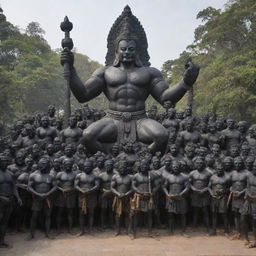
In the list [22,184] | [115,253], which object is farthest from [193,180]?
[22,184]

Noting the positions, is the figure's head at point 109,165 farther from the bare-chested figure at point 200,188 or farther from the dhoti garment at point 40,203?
the bare-chested figure at point 200,188

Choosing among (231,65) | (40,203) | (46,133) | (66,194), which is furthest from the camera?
(231,65)

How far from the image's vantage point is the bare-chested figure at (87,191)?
26.7 feet

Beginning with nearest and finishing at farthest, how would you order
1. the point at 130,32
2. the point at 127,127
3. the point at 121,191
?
the point at 121,191, the point at 127,127, the point at 130,32

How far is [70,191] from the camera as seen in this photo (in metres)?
8.20

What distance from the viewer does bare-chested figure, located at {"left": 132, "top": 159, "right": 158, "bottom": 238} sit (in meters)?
7.96

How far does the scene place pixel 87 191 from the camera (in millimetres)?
8117

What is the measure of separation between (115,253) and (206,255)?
1.62 m

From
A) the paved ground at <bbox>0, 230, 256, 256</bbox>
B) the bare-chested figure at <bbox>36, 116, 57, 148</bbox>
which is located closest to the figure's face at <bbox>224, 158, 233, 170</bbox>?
the paved ground at <bbox>0, 230, 256, 256</bbox>

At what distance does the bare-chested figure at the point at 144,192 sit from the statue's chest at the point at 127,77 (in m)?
2.97

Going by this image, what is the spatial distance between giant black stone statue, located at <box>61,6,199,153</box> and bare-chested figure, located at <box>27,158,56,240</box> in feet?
6.85

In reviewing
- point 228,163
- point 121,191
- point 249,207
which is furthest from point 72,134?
point 249,207

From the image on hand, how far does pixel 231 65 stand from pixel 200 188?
15522mm

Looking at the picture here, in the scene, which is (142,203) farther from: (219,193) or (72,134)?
(72,134)
